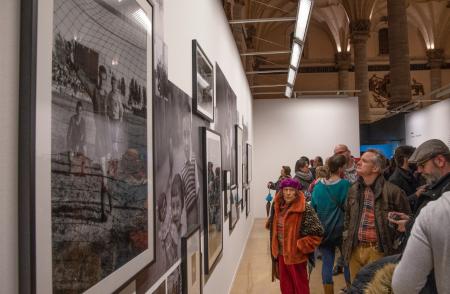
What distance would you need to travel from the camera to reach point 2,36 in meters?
0.97

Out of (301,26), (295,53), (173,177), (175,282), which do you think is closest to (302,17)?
(301,26)

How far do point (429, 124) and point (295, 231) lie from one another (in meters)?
11.5

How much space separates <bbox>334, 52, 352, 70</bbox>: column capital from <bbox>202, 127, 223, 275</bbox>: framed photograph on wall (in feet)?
87.4

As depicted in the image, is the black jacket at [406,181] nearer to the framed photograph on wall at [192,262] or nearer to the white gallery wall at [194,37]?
the white gallery wall at [194,37]

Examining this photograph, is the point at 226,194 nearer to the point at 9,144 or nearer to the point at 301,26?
the point at 301,26

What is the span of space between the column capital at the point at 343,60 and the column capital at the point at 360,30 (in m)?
5.56

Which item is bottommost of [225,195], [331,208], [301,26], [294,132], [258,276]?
[258,276]

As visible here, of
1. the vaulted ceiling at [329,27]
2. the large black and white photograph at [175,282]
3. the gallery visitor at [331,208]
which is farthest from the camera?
the vaulted ceiling at [329,27]

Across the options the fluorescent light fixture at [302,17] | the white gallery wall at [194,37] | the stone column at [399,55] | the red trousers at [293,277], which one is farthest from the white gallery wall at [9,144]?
the stone column at [399,55]

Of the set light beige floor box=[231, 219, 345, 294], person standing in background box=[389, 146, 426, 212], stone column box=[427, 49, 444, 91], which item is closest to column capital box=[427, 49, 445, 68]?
stone column box=[427, 49, 444, 91]

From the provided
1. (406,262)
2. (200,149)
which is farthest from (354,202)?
(406,262)

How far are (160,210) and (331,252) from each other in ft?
11.9

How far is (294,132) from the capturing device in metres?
14.8

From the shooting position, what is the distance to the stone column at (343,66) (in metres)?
29.0
